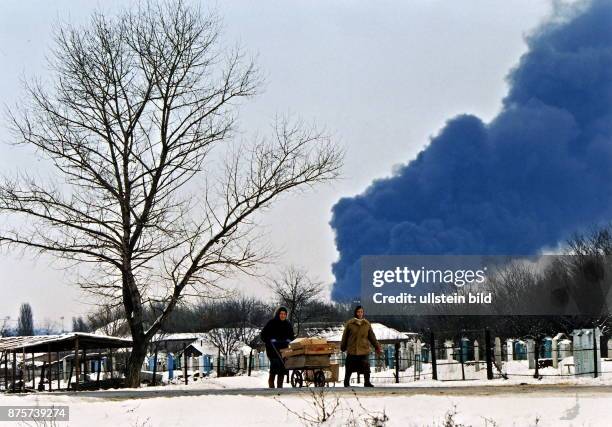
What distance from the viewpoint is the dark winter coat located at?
1920 cm

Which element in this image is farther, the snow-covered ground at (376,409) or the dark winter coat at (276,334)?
the dark winter coat at (276,334)

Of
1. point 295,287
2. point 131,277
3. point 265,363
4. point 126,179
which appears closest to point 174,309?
point 131,277

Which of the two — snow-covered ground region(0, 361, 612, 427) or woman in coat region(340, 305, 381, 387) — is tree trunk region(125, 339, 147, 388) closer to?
woman in coat region(340, 305, 381, 387)

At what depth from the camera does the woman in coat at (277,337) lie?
19188 mm

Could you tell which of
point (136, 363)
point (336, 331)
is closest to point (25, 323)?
point (336, 331)

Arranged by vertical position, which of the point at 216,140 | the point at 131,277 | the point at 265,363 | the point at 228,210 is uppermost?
the point at 216,140

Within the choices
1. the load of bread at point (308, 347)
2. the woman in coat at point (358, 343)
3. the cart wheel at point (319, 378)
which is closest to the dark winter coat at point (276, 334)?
the load of bread at point (308, 347)

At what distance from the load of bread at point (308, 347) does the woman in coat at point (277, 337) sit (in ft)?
1.47

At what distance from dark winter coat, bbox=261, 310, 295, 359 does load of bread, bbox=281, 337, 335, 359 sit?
1.50 ft

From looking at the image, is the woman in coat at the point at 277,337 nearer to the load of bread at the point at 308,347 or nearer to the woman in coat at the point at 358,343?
the load of bread at the point at 308,347

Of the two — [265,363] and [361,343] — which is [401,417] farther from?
[265,363]

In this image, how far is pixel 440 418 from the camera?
11422 mm

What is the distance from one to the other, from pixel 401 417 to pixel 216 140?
20.2 meters

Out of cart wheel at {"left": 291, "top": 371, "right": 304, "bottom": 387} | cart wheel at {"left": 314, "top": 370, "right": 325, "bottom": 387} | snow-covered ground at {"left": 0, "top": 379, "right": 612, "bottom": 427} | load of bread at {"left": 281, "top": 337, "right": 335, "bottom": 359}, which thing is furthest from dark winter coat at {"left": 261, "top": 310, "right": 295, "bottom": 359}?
snow-covered ground at {"left": 0, "top": 379, "right": 612, "bottom": 427}
